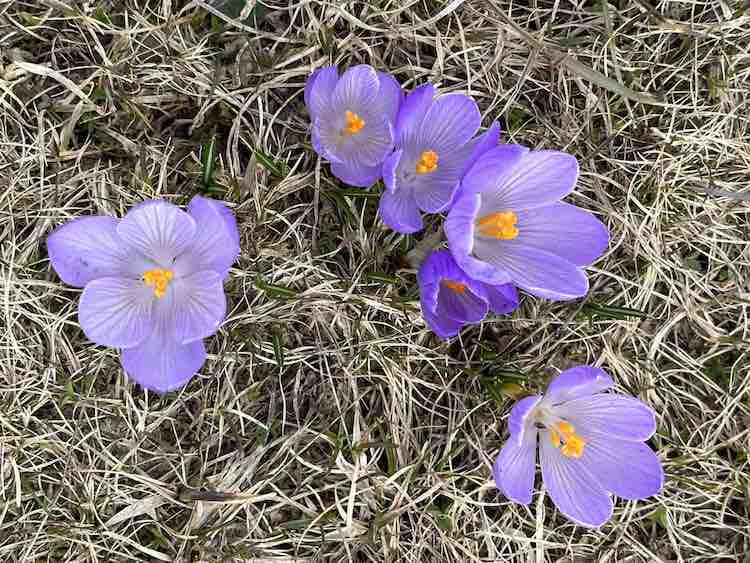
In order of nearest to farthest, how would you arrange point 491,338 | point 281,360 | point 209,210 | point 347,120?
1. point 209,210
2. point 347,120
3. point 281,360
4. point 491,338

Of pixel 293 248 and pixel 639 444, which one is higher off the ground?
pixel 293 248

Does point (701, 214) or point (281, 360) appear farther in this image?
point (701, 214)

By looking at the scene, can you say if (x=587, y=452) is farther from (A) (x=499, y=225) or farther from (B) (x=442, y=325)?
(A) (x=499, y=225)

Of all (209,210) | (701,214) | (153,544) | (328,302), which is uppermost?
(209,210)

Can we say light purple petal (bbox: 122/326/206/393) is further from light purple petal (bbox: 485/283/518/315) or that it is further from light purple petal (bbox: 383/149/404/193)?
light purple petal (bbox: 485/283/518/315)

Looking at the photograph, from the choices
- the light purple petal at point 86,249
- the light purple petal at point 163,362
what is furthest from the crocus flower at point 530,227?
the light purple petal at point 86,249

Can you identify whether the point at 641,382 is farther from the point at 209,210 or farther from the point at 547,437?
the point at 209,210

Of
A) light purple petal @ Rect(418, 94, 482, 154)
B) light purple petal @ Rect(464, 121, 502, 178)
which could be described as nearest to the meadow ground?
light purple petal @ Rect(418, 94, 482, 154)

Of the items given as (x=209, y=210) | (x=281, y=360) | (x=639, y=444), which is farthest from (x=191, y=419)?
(x=639, y=444)
